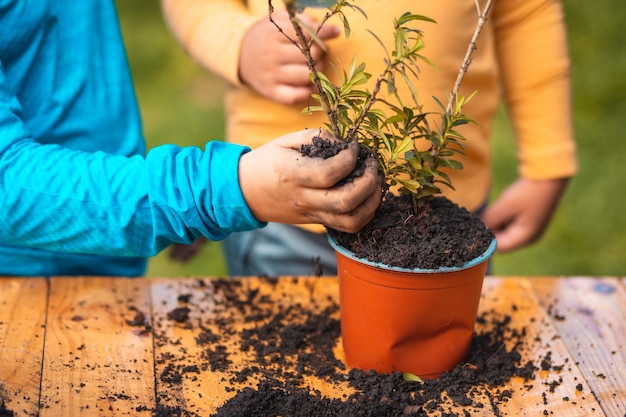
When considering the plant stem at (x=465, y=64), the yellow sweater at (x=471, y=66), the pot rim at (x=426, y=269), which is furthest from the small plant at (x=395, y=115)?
the yellow sweater at (x=471, y=66)

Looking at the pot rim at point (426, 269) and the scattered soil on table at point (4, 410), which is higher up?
the pot rim at point (426, 269)

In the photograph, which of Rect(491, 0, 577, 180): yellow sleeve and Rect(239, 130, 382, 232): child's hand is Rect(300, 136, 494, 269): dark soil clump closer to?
Rect(239, 130, 382, 232): child's hand

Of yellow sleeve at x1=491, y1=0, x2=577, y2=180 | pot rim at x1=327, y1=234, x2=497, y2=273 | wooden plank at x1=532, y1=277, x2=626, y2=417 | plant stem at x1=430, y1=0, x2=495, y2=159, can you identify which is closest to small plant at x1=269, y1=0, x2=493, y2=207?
plant stem at x1=430, y1=0, x2=495, y2=159

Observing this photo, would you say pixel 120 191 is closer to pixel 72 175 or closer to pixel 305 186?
pixel 72 175

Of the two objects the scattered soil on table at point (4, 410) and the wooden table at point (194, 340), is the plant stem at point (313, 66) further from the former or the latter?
the scattered soil on table at point (4, 410)

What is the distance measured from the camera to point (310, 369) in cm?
140

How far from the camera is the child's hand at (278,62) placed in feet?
5.49

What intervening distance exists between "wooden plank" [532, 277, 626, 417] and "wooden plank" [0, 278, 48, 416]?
0.99m

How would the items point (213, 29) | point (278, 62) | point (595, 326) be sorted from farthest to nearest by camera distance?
1. point (213, 29)
2. point (278, 62)
3. point (595, 326)

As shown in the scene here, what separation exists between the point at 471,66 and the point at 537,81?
1.06ft

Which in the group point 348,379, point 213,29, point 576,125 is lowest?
point 576,125

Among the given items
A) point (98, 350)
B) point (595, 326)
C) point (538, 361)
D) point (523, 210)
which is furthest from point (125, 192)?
point (523, 210)

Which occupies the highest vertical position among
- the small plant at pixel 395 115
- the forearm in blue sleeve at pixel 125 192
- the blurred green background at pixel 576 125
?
the small plant at pixel 395 115

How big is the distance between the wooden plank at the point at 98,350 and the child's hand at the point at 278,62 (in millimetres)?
535
